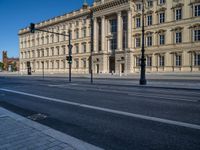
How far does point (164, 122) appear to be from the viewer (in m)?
5.96

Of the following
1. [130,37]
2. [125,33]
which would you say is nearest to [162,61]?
[130,37]

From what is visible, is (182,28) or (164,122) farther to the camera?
(182,28)

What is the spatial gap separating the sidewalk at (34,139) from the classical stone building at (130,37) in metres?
37.3

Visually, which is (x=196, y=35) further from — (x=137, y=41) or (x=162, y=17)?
(x=137, y=41)

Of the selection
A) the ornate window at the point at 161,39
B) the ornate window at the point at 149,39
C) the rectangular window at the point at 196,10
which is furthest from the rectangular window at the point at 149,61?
the rectangular window at the point at 196,10

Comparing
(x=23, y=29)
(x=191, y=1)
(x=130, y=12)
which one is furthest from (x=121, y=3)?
(x=23, y=29)

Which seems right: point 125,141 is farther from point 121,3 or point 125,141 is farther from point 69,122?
point 121,3

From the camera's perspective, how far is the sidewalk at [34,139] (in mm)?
4137

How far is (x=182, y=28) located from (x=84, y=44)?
29.5m

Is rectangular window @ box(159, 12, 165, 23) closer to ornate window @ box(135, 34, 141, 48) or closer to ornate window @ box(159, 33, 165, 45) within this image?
ornate window @ box(159, 33, 165, 45)

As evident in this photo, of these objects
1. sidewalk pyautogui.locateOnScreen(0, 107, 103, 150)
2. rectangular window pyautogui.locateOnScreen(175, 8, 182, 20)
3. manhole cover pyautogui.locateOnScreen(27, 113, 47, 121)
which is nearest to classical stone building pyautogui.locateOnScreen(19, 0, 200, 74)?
rectangular window pyautogui.locateOnScreen(175, 8, 182, 20)

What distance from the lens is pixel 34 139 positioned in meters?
4.57

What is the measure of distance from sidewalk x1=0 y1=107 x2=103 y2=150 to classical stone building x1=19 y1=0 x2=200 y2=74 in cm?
3731

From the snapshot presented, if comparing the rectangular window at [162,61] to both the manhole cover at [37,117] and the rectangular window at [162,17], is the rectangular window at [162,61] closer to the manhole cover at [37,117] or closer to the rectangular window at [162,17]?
the rectangular window at [162,17]
